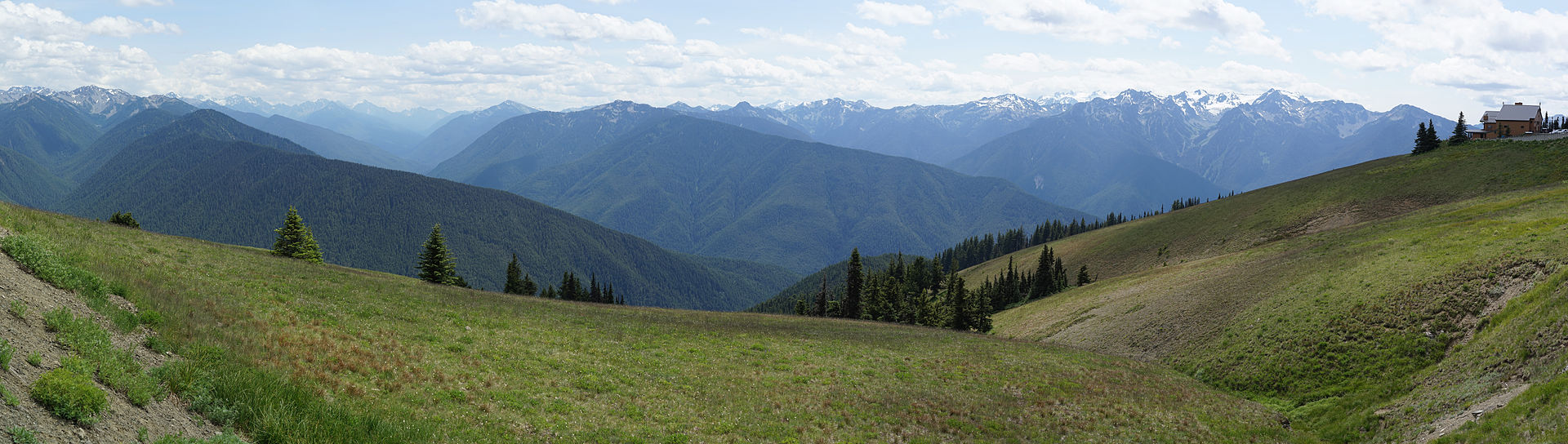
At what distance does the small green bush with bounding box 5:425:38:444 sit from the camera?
7703 millimetres

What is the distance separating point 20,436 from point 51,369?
10.9 ft

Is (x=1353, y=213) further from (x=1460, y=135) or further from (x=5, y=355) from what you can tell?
(x=5, y=355)

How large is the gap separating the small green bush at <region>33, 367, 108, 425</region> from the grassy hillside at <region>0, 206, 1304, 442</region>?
2287mm

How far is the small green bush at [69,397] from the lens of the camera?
28.9 feet

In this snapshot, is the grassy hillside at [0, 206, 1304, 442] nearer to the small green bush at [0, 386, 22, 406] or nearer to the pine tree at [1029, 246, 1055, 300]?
the small green bush at [0, 386, 22, 406]

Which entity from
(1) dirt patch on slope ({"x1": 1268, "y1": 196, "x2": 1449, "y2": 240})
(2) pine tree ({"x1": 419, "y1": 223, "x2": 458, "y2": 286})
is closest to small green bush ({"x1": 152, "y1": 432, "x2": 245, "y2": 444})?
(2) pine tree ({"x1": 419, "y1": 223, "x2": 458, "y2": 286})

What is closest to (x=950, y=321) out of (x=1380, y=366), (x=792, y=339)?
(x=792, y=339)

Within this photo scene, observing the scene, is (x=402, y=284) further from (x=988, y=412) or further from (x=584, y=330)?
(x=988, y=412)

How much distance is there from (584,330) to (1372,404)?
32.7 metres

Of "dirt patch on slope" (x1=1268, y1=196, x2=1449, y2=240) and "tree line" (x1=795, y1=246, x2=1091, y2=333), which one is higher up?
"dirt patch on slope" (x1=1268, y1=196, x2=1449, y2=240)

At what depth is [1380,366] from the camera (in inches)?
1083

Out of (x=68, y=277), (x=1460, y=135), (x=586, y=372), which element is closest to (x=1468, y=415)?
(x=586, y=372)

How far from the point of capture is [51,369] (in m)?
10.1

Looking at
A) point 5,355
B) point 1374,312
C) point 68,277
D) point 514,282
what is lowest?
point 514,282
